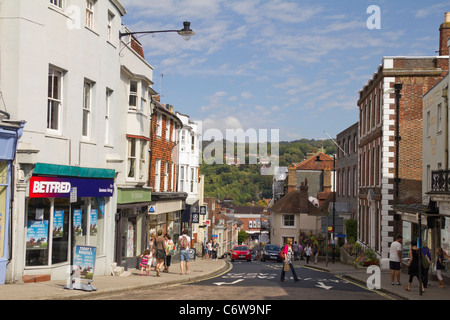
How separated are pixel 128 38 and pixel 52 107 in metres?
9.80

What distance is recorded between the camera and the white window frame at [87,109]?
2003 centimetres

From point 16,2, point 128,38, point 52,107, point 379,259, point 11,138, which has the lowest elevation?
point 379,259

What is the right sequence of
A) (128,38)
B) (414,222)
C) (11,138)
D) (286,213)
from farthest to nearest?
(286,213), (128,38), (414,222), (11,138)

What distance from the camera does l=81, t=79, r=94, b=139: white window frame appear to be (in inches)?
789

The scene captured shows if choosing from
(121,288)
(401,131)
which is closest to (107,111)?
(121,288)

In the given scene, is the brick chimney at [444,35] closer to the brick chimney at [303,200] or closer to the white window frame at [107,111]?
the white window frame at [107,111]

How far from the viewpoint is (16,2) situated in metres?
16.3

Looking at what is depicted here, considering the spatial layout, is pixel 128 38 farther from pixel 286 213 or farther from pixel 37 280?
pixel 286 213

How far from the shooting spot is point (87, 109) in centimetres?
2016

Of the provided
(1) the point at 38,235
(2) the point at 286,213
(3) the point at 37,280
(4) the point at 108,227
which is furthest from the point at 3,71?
(2) the point at 286,213

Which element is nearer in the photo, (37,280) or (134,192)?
(37,280)

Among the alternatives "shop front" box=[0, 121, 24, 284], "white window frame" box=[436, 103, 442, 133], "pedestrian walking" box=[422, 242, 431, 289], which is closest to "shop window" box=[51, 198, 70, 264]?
"shop front" box=[0, 121, 24, 284]

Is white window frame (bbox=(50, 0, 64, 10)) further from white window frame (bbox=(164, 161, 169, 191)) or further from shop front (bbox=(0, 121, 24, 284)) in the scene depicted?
white window frame (bbox=(164, 161, 169, 191))

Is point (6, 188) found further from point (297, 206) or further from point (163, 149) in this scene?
point (297, 206)
